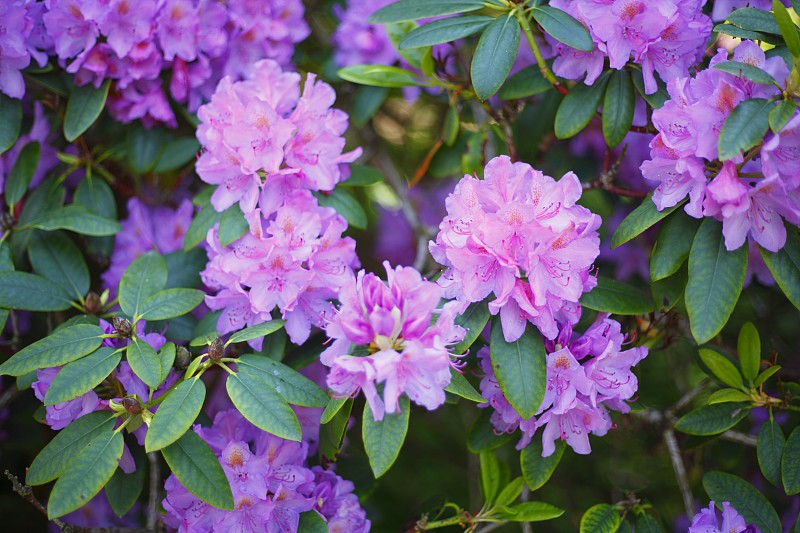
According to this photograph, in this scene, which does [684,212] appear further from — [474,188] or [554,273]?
[474,188]

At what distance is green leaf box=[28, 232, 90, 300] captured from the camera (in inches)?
59.7

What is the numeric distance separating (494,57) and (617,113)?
0.29 meters

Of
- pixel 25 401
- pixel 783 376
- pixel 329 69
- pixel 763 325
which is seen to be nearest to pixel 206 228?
pixel 329 69

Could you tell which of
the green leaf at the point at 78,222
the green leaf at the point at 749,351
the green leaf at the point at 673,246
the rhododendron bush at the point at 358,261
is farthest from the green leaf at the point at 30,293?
the green leaf at the point at 749,351

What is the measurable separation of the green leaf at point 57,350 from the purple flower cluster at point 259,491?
9.8 inches

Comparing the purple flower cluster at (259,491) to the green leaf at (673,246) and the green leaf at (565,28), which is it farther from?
the green leaf at (565,28)

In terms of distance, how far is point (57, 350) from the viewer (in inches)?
48.6

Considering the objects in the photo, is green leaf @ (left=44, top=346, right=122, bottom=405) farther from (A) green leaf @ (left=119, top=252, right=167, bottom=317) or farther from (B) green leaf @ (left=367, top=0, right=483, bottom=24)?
(B) green leaf @ (left=367, top=0, right=483, bottom=24)

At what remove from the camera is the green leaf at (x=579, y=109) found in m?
1.44

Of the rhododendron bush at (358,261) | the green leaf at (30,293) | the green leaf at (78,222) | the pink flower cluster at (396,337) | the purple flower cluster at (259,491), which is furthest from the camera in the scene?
the green leaf at (78,222)

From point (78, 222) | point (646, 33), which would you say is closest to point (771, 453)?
point (646, 33)

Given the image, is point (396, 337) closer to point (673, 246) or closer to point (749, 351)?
point (673, 246)

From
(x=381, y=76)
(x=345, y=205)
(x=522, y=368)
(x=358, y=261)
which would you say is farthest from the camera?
(x=381, y=76)

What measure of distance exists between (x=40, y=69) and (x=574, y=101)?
1.19m
